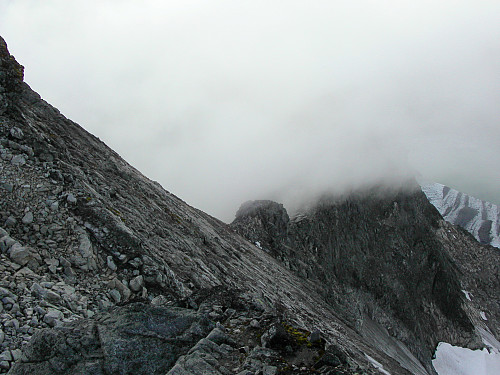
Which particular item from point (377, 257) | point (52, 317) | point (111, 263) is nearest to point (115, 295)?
point (111, 263)

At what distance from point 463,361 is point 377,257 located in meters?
40.6

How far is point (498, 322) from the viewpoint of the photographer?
14738 cm

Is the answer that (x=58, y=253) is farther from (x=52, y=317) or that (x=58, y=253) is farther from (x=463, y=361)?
(x=463, y=361)

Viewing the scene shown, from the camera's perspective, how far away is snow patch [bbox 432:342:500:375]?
364 feet

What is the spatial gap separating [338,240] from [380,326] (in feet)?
84.5

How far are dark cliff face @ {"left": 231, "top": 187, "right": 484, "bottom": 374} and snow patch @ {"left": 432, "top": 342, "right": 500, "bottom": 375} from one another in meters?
3.20

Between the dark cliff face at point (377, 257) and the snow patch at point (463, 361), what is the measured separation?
3.20 metres

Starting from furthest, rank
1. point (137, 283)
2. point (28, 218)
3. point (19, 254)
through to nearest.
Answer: point (137, 283)
point (28, 218)
point (19, 254)

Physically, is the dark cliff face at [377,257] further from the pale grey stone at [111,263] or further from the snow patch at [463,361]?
the pale grey stone at [111,263]

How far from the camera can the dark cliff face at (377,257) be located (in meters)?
83.5

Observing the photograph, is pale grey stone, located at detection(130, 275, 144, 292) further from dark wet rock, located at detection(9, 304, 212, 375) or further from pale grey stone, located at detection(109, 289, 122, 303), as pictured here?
dark wet rock, located at detection(9, 304, 212, 375)

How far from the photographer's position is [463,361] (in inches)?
4567

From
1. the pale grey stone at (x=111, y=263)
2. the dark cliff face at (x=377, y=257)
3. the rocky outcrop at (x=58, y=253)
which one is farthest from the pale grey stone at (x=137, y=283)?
the dark cliff face at (x=377, y=257)

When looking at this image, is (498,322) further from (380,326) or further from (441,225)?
(380,326)
